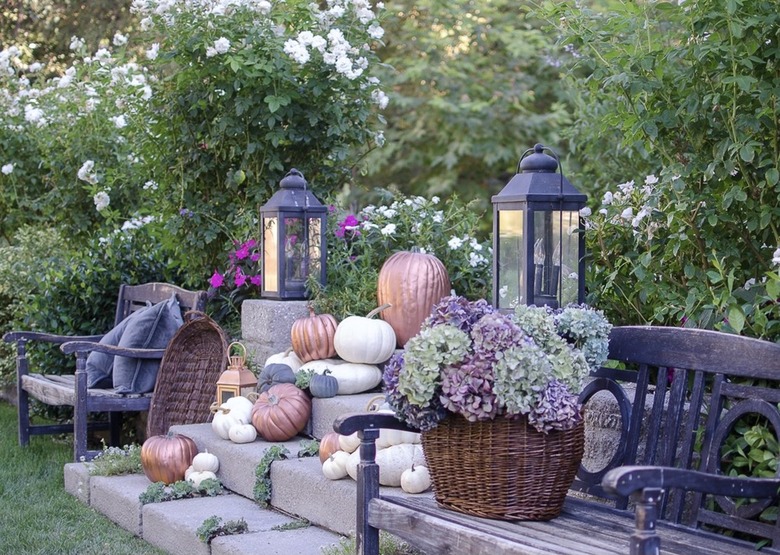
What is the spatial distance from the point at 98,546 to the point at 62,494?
98 cm

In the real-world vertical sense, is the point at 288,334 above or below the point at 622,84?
below

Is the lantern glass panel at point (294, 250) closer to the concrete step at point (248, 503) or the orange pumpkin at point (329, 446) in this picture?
the concrete step at point (248, 503)

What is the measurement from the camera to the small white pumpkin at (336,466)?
3.60 metres

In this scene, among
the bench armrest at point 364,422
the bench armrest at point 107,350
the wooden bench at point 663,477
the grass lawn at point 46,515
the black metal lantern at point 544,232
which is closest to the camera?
the wooden bench at point 663,477

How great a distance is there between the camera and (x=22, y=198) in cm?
820

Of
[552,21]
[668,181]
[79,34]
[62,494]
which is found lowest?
[62,494]

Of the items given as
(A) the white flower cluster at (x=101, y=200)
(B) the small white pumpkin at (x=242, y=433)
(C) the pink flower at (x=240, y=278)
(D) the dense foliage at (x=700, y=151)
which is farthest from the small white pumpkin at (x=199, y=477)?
(A) the white flower cluster at (x=101, y=200)

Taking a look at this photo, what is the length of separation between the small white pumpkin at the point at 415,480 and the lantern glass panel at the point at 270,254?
1.87 m

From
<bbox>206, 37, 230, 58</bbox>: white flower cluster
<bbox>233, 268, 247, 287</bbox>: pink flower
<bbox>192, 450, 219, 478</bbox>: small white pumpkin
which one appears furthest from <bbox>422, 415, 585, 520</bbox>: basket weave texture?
<bbox>206, 37, 230, 58</bbox>: white flower cluster

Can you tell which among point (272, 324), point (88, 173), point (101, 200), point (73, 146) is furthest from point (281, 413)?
point (73, 146)

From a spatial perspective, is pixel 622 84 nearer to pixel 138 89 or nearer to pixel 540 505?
pixel 540 505

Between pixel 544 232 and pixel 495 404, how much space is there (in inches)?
37.7

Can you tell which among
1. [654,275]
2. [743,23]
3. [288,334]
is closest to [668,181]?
[654,275]

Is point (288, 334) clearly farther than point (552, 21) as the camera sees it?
Yes
